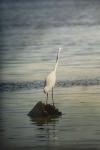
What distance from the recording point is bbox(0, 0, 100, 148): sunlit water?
5.05 metres

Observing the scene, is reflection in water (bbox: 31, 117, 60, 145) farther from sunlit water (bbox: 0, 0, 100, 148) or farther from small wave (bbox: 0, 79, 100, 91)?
small wave (bbox: 0, 79, 100, 91)

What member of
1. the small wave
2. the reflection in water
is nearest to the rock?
the reflection in water

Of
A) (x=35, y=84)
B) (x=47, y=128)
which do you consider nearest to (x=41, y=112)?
(x=47, y=128)

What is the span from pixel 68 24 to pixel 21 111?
896 centimetres

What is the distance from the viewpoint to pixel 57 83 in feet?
23.7

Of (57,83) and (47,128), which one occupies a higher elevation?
(57,83)

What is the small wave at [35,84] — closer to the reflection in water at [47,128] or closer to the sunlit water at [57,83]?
the sunlit water at [57,83]

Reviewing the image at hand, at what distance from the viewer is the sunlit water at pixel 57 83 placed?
16.6ft

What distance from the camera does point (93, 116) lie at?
565cm

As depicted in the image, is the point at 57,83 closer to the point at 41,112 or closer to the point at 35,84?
the point at 35,84

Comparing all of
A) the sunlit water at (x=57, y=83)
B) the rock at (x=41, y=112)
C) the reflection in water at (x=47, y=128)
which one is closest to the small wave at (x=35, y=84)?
the sunlit water at (x=57, y=83)

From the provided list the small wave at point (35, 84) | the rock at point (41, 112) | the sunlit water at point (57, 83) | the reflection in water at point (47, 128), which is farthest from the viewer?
the small wave at point (35, 84)

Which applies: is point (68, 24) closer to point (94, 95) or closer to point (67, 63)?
point (67, 63)

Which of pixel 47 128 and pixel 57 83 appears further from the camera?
pixel 57 83
